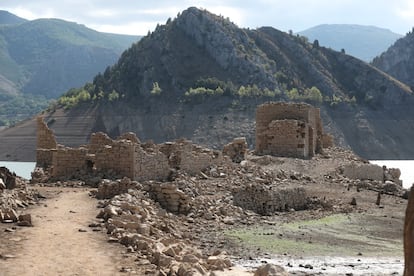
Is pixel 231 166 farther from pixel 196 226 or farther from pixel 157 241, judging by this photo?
pixel 157 241

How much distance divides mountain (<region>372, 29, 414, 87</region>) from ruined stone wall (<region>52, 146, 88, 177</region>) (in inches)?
4813

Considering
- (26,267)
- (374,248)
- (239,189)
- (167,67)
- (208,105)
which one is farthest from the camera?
(167,67)

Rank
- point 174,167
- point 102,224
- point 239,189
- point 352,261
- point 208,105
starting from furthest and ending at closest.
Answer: point 208,105, point 174,167, point 239,189, point 352,261, point 102,224

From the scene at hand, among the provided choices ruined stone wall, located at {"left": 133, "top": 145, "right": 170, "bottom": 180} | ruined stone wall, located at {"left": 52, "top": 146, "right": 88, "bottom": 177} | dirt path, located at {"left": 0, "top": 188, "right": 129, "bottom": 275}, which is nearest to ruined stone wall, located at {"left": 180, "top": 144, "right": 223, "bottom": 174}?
ruined stone wall, located at {"left": 133, "top": 145, "right": 170, "bottom": 180}

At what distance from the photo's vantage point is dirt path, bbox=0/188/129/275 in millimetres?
10344

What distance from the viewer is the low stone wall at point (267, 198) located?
826 inches

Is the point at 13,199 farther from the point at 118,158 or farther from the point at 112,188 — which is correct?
the point at 118,158

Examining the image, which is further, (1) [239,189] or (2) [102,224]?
(1) [239,189]

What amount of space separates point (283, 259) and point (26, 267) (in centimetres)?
609

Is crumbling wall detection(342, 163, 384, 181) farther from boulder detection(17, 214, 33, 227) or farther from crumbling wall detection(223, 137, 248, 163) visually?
boulder detection(17, 214, 33, 227)

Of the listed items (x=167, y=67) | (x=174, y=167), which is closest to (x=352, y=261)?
(x=174, y=167)

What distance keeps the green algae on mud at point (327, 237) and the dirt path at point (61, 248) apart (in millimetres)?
3991

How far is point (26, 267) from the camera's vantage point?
10266 millimetres

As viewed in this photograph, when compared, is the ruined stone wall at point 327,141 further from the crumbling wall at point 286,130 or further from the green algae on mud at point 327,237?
the green algae on mud at point 327,237
